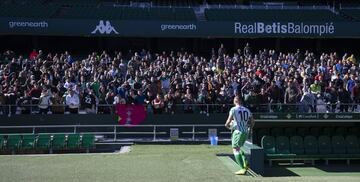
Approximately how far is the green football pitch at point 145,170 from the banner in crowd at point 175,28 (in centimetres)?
1660

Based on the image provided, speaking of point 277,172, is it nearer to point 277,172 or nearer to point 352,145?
point 277,172

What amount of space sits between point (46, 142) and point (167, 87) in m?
5.93

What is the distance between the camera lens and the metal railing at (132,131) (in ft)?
68.8

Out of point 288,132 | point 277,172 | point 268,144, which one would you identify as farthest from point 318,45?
point 277,172

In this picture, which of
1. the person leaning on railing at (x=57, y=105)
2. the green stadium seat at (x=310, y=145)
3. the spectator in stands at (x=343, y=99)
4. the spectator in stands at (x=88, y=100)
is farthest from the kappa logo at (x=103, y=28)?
the green stadium seat at (x=310, y=145)

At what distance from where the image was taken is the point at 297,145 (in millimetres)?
15508

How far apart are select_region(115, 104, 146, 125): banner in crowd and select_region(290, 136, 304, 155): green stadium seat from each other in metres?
7.45

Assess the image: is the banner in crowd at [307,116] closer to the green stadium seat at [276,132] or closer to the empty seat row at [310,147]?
the empty seat row at [310,147]

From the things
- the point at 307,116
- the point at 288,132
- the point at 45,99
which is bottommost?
the point at 288,132

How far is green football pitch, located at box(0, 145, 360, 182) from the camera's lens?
442 inches

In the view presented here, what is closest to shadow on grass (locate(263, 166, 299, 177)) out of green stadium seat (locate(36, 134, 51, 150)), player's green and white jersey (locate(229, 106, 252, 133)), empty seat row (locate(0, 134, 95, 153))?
player's green and white jersey (locate(229, 106, 252, 133))

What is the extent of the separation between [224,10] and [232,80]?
14.3m

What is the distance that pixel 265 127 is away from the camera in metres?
15.9

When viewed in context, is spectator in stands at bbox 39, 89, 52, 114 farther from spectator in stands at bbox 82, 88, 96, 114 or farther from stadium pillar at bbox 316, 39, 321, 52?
stadium pillar at bbox 316, 39, 321, 52
